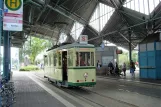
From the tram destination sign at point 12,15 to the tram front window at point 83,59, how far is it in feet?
27.4

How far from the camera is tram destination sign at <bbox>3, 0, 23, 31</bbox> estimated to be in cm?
674

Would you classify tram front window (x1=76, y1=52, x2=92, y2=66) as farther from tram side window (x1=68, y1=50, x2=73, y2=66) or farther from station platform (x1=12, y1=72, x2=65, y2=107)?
station platform (x1=12, y1=72, x2=65, y2=107)

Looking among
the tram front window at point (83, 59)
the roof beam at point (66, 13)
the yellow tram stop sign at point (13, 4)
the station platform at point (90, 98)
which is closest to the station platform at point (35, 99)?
the station platform at point (90, 98)

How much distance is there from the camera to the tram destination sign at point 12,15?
22.1ft

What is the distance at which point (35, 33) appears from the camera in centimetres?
4778

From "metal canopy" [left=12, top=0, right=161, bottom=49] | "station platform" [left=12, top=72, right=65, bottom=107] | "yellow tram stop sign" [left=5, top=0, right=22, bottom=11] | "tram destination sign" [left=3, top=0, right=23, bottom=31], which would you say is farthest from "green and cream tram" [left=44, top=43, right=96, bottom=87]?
"tram destination sign" [left=3, top=0, right=23, bottom=31]

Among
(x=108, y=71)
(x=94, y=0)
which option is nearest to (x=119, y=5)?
(x=94, y=0)

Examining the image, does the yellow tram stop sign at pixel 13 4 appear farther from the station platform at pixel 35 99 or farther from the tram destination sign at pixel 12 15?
the station platform at pixel 35 99

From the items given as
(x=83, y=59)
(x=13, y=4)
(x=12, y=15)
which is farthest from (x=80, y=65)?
(x=12, y=15)

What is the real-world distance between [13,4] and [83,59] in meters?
8.81

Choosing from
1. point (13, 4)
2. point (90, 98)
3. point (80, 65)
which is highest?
point (13, 4)

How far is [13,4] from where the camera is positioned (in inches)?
284

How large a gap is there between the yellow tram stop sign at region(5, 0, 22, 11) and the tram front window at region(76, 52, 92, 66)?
27.2 ft

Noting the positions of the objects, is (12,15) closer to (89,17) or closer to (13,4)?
(13,4)
